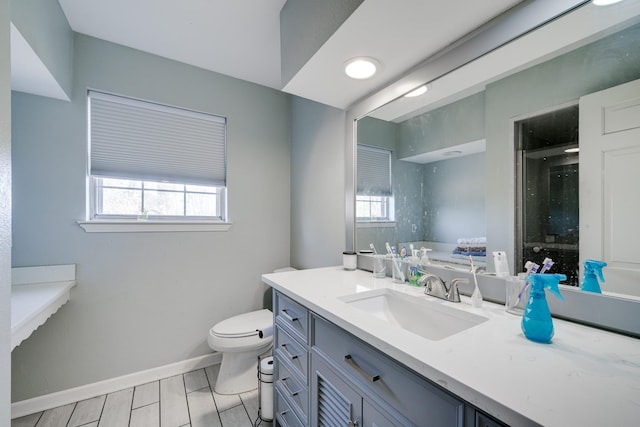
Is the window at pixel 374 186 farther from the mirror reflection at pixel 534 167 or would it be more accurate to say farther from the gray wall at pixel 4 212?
the gray wall at pixel 4 212

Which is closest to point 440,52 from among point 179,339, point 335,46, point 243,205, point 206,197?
point 335,46

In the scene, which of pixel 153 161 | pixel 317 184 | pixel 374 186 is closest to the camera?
pixel 374 186

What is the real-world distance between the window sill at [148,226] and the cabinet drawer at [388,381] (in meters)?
1.56

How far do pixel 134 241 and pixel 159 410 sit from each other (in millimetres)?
1168

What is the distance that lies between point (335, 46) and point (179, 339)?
236 cm

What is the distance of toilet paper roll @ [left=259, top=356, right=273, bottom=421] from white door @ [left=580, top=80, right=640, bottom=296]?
62.9 inches

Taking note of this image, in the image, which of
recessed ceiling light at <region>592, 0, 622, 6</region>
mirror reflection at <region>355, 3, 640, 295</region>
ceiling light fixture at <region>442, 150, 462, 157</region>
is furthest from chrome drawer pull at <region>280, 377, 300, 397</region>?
recessed ceiling light at <region>592, 0, 622, 6</region>

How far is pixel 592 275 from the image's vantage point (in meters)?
0.80

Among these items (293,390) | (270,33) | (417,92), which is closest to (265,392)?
(293,390)

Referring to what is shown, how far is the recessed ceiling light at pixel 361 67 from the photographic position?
1.30 metres

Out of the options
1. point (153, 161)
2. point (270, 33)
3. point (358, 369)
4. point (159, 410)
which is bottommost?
point (159, 410)

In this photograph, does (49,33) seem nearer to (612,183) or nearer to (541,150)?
(541,150)

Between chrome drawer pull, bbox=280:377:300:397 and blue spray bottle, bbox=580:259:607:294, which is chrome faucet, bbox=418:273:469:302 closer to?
blue spray bottle, bbox=580:259:607:294

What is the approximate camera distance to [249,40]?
1881mm
